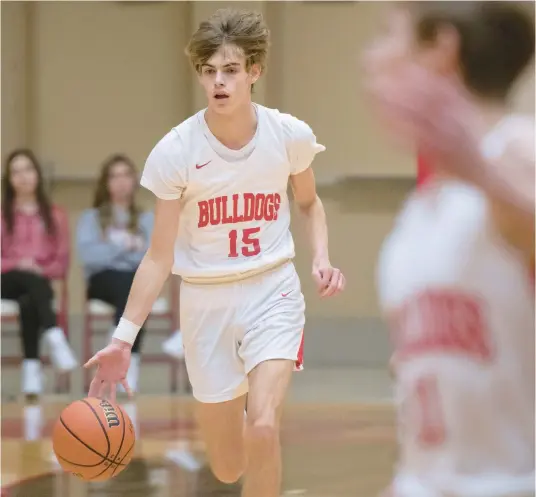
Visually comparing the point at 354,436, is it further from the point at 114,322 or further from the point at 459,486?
the point at 459,486

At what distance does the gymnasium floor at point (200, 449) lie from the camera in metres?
5.48

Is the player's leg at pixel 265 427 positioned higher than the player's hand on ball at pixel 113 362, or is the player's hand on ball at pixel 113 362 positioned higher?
the player's hand on ball at pixel 113 362

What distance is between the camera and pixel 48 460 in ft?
20.6

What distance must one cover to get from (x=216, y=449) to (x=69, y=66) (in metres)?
7.14

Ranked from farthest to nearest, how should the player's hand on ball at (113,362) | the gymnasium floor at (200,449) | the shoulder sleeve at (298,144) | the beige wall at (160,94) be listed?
the beige wall at (160,94) → the gymnasium floor at (200,449) → the shoulder sleeve at (298,144) → the player's hand on ball at (113,362)

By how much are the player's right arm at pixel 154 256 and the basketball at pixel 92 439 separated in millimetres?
70

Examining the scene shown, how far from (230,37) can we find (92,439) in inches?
60.9

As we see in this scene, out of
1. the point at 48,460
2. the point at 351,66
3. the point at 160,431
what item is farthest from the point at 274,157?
the point at 351,66

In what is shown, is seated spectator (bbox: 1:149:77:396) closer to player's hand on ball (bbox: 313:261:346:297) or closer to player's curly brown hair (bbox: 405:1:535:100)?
player's hand on ball (bbox: 313:261:346:297)

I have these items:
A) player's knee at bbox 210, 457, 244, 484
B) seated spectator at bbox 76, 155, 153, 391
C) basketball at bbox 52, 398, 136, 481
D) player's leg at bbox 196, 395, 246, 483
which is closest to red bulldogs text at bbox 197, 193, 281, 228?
player's leg at bbox 196, 395, 246, 483

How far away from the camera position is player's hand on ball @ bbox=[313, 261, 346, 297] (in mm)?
4039

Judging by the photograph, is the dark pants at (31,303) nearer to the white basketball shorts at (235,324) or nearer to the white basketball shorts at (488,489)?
the white basketball shorts at (235,324)

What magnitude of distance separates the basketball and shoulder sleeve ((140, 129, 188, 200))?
0.80 metres

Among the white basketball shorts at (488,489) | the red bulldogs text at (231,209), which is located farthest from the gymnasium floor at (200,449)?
the white basketball shorts at (488,489)
